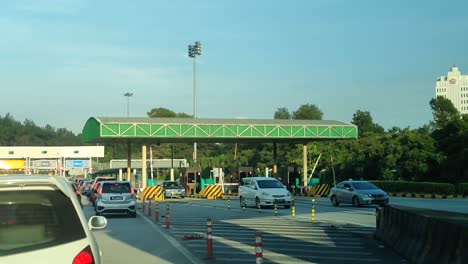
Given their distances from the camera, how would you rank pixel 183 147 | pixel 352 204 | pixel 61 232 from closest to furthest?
pixel 61 232 → pixel 352 204 → pixel 183 147

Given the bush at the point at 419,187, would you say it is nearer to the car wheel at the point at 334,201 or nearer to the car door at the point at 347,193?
the car wheel at the point at 334,201

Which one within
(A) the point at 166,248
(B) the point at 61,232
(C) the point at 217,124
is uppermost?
(C) the point at 217,124

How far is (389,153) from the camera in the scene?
5672 centimetres

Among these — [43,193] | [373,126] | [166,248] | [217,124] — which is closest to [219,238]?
[166,248]

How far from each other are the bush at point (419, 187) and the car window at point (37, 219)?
141ft

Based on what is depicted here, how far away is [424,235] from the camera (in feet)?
40.4

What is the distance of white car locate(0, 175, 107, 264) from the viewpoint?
5.62 metres

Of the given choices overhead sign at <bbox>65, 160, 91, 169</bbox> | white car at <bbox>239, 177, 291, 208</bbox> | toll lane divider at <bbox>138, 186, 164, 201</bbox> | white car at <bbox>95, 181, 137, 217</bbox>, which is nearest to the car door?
white car at <bbox>239, 177, 291, 208</bbox>

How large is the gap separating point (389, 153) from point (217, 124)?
53.4ft

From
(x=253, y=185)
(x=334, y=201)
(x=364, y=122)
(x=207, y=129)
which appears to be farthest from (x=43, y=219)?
(x=364, y=122)

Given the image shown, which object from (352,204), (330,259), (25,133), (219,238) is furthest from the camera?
(25,133)

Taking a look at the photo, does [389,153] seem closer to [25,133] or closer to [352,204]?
[352,204]

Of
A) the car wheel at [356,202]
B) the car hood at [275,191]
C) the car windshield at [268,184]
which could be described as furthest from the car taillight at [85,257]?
the car wheel at [356,202]

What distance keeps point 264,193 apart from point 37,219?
26.9 meters
